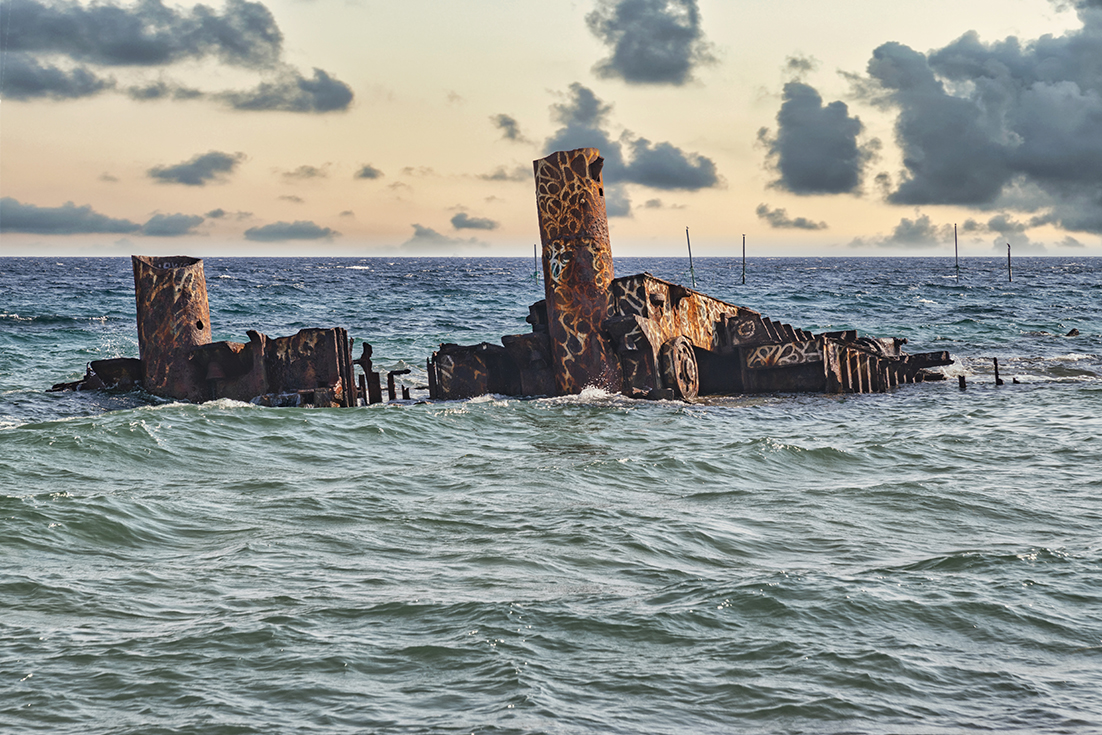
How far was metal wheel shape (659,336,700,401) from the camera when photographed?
13.6m

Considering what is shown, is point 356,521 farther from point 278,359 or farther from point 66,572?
point 278,359

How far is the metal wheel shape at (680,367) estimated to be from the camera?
44.5ft

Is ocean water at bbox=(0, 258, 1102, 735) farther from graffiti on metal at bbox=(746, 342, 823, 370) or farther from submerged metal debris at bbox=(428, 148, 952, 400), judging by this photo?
graffiti on metal at bbox=(746, 342, 823, 370)

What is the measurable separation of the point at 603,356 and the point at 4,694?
30.4ft

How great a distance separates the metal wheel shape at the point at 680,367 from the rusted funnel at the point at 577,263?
2.54ft

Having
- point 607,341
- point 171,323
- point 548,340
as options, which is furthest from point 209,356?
point 607,341

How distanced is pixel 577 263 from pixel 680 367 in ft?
7.07

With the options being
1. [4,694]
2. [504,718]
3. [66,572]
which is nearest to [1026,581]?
[504,718]

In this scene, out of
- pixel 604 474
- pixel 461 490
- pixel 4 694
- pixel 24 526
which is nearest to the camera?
pixel 4 694

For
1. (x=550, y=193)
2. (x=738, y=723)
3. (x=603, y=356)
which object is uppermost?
(x=550, y=193)

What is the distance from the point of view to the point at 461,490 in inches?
346

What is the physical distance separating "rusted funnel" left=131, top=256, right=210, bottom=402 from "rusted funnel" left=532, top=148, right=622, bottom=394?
471cm

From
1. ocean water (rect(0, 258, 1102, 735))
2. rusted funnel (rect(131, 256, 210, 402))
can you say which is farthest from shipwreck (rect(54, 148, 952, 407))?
ocean water (rect(0, 258, 1102, 735))

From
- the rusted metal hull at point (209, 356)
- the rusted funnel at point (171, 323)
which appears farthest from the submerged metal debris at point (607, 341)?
the rusted funnel at point (171, 323)
